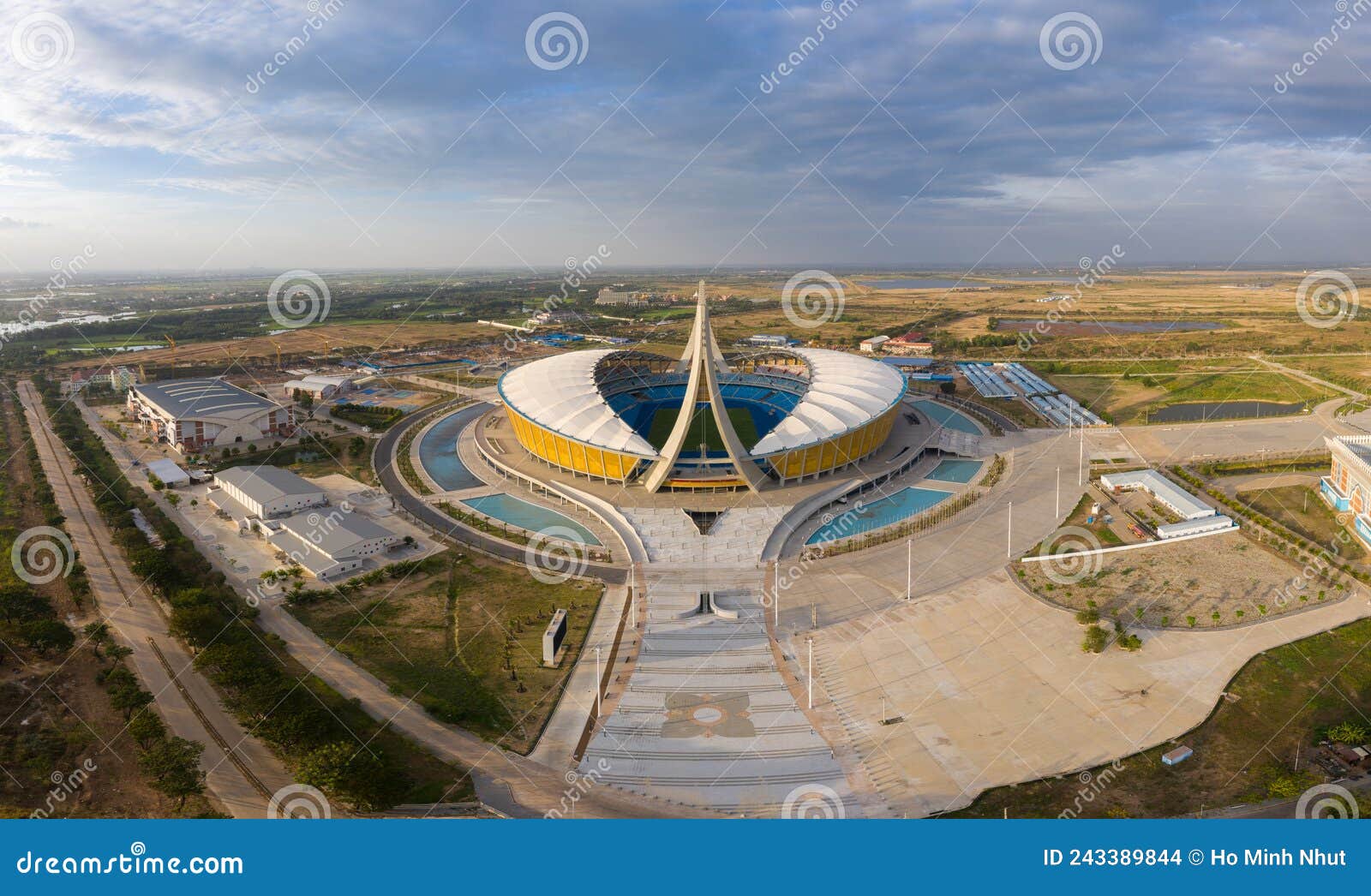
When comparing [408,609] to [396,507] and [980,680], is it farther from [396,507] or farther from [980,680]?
[980,680]

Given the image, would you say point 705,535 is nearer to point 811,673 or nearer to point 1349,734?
point 811,673

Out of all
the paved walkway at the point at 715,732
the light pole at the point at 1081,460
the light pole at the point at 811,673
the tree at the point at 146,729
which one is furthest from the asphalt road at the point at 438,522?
the light pole at the point at 1081,460

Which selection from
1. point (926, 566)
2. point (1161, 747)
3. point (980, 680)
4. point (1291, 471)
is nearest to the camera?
point (1161, 747)

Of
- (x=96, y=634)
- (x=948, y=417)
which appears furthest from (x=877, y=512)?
(x=96, y=634)

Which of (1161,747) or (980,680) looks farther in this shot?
(980,680)

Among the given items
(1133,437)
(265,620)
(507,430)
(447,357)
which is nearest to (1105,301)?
(1133,437)

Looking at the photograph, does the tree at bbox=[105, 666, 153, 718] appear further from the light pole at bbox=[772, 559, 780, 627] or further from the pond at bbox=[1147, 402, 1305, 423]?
the pond at bbox=[1147, 402, 1305, 423]
